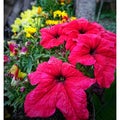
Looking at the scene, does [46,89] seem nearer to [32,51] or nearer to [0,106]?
[0,106]

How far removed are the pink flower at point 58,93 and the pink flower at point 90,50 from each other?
47 mm

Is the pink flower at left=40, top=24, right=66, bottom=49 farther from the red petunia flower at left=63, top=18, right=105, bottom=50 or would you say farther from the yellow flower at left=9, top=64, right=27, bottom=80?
the yellow flower at left=9, top=64, right=27, bottom=80

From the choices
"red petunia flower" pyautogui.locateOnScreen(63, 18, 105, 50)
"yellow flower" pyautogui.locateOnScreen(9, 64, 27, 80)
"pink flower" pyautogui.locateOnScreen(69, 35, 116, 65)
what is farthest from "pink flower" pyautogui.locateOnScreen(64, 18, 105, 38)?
"yellow flower" pyautogui.locateOnScreen(9, 64, 27, 80)

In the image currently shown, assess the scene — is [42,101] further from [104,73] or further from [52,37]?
[52,37]

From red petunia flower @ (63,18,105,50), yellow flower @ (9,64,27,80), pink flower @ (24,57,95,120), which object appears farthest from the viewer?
yellow flower @ (9,64,27,80)

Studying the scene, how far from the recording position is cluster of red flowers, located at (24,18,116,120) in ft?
3.38

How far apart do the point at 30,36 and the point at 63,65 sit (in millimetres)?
921

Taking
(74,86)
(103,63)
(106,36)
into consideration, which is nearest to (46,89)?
(74,86)

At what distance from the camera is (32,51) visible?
6.11 feet

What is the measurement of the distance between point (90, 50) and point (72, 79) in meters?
0.14

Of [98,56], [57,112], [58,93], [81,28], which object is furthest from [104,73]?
[57,112]

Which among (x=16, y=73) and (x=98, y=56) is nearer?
(x=98, y=56)

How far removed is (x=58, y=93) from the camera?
3.45ft

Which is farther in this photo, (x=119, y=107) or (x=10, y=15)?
(x=10, y=15)
